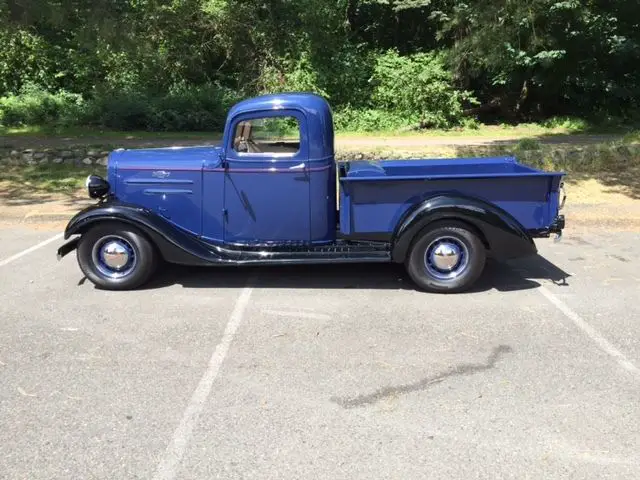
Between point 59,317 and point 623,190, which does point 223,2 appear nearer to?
point 623,190

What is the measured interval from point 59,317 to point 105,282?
71 cm

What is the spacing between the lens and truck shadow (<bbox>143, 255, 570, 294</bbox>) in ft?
19.6

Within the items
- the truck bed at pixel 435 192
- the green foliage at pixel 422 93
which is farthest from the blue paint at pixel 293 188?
the green foliage at pixel 422 93

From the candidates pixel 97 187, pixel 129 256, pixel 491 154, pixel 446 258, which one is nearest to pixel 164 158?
pixel 97 187

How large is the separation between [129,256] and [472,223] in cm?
318

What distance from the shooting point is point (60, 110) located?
726 inches

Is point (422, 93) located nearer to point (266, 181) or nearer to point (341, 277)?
point (341, 277)

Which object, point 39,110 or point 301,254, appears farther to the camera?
point 39,110

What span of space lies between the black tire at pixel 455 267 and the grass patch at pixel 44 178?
286 inches

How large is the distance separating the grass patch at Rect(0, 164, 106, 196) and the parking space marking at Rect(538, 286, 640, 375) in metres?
8.27

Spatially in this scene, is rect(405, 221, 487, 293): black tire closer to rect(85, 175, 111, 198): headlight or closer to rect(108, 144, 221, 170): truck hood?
rect(108, 144, 221, 170): truck hood

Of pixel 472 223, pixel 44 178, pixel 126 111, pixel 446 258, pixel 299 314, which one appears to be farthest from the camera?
pixel 126 111

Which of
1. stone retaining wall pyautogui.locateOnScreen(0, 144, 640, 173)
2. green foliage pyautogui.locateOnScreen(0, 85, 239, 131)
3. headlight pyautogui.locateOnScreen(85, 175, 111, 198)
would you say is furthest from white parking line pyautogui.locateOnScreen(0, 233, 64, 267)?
green foliage pyautogui.locateOnScreen(0, 85, 239, 131)

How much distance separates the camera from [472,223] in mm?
5504
